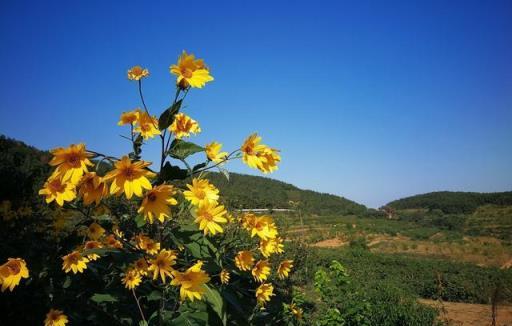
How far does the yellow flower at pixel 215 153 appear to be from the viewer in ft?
4.88

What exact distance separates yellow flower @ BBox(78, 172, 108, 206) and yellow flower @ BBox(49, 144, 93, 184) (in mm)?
27

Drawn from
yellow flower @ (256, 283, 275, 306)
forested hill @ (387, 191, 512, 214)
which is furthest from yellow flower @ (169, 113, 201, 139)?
forested hill @ (387, 191, 512, 214)

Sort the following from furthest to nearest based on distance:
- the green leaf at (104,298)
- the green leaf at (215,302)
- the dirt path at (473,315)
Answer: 1. the dirt path at (473,315)
2. the green leaf at (104,298)
3. the green leaf at (215,302)

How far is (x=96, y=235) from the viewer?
1923 mm

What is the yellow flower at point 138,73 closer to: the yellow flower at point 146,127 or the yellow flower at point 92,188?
the yellow flower at point 146,127

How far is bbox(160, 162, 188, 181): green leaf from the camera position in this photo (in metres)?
1.23

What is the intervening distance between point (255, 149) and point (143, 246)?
2.22 feet

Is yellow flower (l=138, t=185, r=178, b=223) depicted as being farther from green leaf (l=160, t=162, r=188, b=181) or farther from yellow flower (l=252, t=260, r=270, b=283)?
yellow flower (l=252, t=260, r=270, b=283)

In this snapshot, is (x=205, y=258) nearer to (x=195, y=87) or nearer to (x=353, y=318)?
(x=195, y=87)

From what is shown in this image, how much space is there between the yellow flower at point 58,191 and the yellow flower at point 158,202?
239 mm

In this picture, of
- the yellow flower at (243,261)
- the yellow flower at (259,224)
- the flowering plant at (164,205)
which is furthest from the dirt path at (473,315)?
the flowering plant at (164,205)

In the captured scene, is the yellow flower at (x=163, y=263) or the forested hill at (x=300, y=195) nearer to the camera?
the yellow flower at (x=163, y=263)

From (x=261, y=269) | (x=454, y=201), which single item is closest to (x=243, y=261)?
(x=261, y=269)

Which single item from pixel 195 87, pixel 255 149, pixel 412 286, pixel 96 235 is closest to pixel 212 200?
pixel 255 149
